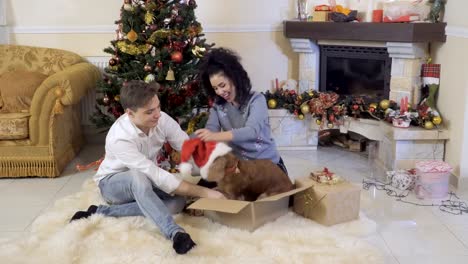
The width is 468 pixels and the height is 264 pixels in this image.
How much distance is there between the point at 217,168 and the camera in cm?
262

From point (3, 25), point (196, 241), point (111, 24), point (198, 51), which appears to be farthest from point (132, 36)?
point (196, 241)

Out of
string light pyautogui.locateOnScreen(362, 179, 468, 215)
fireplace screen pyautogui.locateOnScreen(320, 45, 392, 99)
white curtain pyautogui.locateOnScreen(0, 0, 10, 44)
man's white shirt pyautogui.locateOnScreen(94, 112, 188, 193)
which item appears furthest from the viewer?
white curtain pyautogui.locateOnScreen(0, 0, 10, 44)

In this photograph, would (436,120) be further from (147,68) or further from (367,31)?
(147,68)

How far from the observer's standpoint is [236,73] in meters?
2.88

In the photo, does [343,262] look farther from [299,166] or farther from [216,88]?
[299,166]

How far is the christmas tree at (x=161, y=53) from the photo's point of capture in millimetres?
3658

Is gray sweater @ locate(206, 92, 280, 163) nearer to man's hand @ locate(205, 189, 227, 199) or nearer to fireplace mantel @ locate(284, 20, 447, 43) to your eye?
man's hand @ locate(205, 189, 227, 199)

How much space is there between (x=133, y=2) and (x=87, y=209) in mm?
1534

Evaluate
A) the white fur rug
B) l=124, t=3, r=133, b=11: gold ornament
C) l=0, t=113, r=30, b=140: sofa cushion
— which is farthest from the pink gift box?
l=0, t=113, r=30, b=140: sofa cushion

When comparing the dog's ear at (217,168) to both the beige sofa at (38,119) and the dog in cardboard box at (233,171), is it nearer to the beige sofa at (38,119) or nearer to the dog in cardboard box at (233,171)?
the dog in cardboard box at (233,171)

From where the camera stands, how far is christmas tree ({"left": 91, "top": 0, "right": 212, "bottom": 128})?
3.66 m

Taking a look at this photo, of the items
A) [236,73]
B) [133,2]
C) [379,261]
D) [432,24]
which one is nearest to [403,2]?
[432,24]

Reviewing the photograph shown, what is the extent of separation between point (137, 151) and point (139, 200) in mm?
251

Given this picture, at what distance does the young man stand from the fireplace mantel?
5.83 feet
